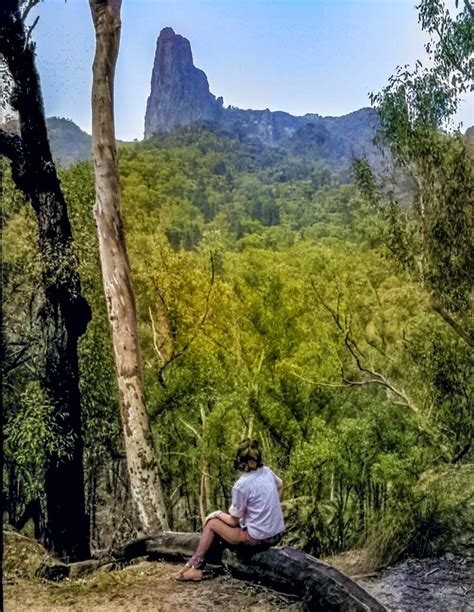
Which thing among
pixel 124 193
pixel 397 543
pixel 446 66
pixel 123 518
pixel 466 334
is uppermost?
pixel 446 66

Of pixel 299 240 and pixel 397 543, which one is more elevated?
pixel 299 240

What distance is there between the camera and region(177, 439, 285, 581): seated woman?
9.69 feet

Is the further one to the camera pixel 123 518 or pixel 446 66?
pixel 123 518

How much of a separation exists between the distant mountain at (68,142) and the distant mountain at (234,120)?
21.2ft

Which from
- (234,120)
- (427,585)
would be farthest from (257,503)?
(234,120)

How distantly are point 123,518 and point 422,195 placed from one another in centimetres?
574

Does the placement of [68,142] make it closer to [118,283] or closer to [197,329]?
[118,283]

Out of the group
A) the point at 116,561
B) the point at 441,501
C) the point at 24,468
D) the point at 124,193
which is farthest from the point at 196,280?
the point at 116,561

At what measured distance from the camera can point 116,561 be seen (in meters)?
3.86

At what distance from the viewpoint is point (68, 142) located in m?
7.38

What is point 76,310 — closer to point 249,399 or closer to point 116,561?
point 116,561

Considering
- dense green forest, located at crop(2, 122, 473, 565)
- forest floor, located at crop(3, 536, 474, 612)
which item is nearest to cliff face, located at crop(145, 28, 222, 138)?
dense green forest, located at crop(2, 122, 473, 565)

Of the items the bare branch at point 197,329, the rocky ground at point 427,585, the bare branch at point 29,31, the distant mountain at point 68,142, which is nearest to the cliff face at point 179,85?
the bare branch at point 197,329

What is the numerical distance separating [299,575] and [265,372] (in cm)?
656
